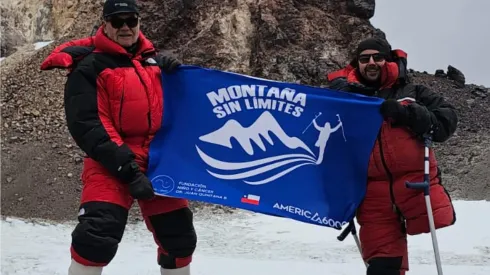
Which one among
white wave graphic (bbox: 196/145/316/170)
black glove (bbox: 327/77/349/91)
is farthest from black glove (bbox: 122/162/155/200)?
black glove (bbox: 327/77/349/91)

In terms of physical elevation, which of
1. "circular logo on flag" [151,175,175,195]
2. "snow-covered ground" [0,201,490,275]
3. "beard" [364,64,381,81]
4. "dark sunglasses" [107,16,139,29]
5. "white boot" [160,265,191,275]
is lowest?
"snow-covered ground" [0,201,490,275]

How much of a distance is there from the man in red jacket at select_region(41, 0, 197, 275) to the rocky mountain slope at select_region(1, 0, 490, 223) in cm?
926

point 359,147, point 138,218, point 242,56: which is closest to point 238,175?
point 359,147

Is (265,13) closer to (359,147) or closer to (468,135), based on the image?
(468,135)

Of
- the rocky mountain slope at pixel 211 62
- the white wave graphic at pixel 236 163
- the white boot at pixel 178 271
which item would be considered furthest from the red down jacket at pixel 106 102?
the rocky mountain slope at pixel 211 62

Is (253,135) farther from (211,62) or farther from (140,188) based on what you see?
(211,62)

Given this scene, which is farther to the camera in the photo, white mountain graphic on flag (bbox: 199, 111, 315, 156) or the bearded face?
white mountain graphic on flag (bbox: 199, 111, 315, 156)

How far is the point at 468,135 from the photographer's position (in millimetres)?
22453

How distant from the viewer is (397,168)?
411 cm

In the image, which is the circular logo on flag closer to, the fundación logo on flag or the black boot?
the fundación logo on flag

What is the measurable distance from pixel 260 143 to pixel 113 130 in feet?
3.98

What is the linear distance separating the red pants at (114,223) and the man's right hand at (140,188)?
119 mm

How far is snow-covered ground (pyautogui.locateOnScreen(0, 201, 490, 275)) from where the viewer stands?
6.95 metres

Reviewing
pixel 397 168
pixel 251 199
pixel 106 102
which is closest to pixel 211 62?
pixel 251 199
